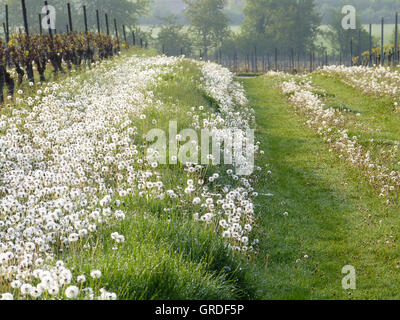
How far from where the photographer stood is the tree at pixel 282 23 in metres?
94.5

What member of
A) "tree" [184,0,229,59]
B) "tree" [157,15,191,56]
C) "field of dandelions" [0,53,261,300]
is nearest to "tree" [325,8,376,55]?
"tree" [184,0,229,59]

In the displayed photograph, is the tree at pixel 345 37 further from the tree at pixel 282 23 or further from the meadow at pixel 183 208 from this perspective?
the meadow at pixel 183 208

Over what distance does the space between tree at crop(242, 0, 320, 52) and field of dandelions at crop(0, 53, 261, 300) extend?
8624cm

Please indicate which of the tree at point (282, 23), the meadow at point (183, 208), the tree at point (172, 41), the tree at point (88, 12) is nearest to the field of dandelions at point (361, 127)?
the meadow at point (183, 208)

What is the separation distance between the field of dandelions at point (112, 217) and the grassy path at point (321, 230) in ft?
1.95

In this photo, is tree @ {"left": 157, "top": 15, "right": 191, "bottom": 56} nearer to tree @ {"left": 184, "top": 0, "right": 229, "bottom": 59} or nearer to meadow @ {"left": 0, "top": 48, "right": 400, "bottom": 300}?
tree @ {"left": 184, "top": 0, "right": 229, "bottom": 59}

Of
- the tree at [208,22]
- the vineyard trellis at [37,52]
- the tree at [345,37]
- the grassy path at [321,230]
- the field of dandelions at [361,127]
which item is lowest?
the grassy path at [321,230]

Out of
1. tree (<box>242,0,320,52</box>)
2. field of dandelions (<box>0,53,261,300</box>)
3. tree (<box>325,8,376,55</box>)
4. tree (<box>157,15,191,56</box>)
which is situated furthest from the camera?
tree (<box>157,15,191,56</box>)

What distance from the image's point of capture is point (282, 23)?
95.9m

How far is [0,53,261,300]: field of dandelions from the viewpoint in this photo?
4.98 m

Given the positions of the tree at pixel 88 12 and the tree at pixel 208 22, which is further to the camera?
the tree at pixel 208 22

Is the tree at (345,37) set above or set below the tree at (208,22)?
below
